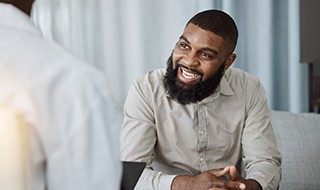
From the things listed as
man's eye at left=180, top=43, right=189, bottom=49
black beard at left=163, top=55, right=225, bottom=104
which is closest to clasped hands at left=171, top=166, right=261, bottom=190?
black beard at left=163, top=55, right=225, bottom=104

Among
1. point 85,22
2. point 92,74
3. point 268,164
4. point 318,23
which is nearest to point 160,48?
point 85,22

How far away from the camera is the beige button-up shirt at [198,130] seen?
6.50ft

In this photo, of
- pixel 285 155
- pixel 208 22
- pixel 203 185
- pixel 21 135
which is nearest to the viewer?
pixel 21 135

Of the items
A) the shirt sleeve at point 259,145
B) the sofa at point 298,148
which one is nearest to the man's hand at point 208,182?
the shirt sleeve at point 259,145

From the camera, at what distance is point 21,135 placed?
2.43ft

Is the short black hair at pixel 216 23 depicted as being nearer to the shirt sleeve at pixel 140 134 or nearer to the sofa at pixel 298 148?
the shirt sleeve at pixel 140 134

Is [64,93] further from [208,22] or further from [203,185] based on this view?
[208,22]

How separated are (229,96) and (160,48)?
3.09 feet

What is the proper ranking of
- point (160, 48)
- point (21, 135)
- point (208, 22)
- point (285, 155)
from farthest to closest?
point (160, 48) < point (285, 155) < point (208, 22) < point (21, 135)

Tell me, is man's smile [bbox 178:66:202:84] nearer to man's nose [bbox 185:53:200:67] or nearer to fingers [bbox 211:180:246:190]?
man's nose [bbox 185:53:200:67]

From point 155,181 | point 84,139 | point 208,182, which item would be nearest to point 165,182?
point 155,181

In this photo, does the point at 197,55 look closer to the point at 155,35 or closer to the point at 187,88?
the point at 187,88

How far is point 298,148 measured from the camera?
2.51 m

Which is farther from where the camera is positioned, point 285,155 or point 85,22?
point 85,22
